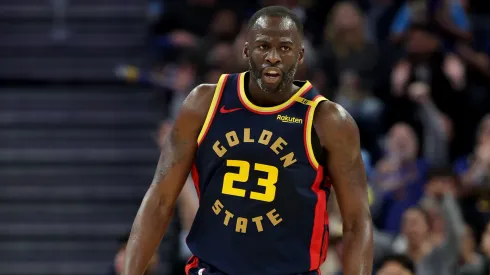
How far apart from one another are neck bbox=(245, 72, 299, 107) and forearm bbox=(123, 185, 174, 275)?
23.6 inches

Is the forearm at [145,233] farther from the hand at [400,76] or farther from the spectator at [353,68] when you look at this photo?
the hand at [400,76]

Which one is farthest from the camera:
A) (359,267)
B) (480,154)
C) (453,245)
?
(480,154)

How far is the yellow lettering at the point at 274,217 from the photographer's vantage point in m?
4.40

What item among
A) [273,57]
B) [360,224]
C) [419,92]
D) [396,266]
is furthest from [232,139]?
[419,92]

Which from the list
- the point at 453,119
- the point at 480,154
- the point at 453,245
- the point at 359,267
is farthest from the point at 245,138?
the point at 453,119

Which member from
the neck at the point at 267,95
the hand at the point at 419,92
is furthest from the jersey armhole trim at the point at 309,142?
the hand at the point at 419,92

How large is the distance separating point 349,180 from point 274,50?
25.5 inches

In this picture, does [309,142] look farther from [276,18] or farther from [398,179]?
[398,179]

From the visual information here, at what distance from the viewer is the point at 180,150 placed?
4.50 meters

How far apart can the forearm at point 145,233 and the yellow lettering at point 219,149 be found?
0.32m

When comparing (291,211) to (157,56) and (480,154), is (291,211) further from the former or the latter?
(157,56)

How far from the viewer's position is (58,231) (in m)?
9.77

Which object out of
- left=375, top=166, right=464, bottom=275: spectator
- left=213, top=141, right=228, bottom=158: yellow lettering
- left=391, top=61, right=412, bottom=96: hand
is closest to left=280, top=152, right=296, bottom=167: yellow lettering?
left=213, top=141, right=228, bottom=158: yellow lettering

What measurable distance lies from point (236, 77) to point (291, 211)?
0.68 m
